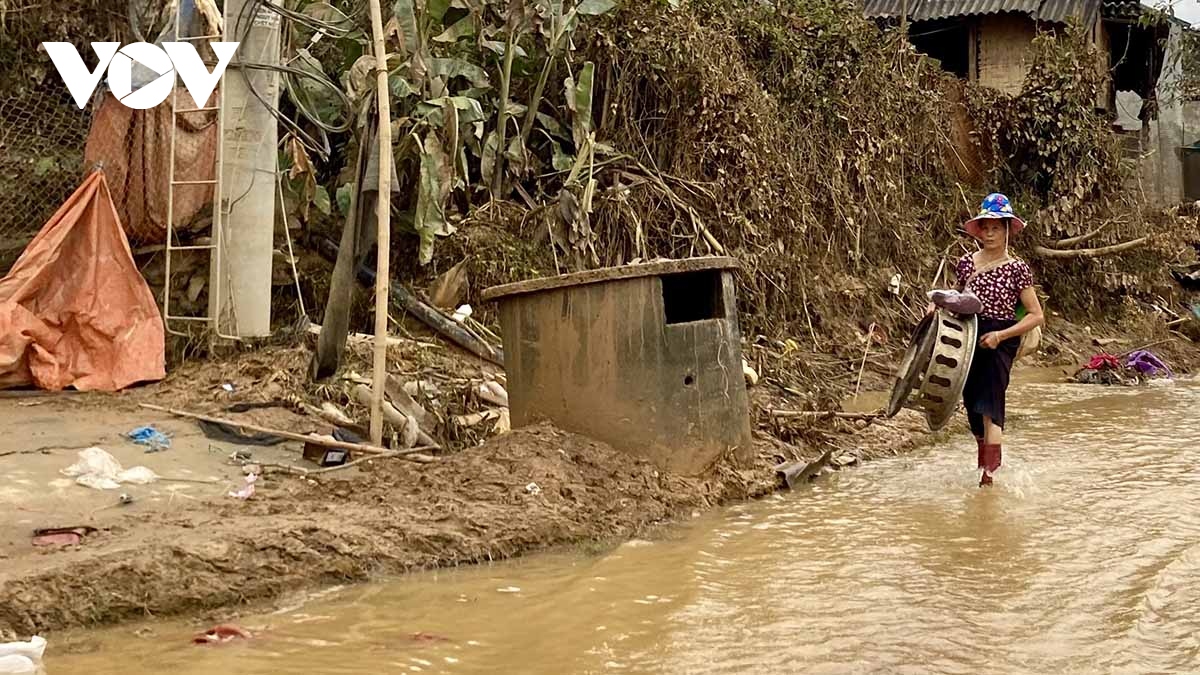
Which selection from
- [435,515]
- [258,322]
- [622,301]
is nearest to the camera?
[435,515]

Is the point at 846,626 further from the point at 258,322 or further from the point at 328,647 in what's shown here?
the point at 258,322

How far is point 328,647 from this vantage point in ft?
11.8

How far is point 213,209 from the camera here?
7.38 metres

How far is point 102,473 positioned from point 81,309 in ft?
7.46

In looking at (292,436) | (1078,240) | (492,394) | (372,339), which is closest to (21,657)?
(292,436)

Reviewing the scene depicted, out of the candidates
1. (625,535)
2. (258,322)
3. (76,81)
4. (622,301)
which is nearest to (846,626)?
(625,535)

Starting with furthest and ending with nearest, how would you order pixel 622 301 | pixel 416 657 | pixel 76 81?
pixel 76 81 < pixel 622 301 < pixel 416 657

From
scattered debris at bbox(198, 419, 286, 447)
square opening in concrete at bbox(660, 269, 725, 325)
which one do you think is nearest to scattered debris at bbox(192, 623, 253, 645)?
scattered debris at bbox(198, 419, 286, 447)

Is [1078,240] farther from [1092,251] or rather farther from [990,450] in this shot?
[990,450]

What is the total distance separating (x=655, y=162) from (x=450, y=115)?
110 inches

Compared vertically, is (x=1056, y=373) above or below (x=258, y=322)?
below

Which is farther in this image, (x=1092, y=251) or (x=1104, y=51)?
→ (x=1104, y=51)

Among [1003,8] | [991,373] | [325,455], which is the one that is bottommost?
[325,455]

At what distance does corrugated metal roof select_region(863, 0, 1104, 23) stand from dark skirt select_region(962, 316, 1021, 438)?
12854mm
